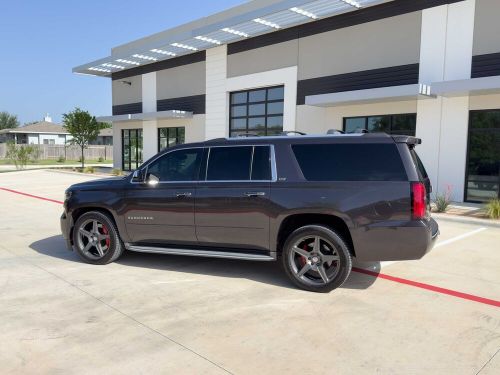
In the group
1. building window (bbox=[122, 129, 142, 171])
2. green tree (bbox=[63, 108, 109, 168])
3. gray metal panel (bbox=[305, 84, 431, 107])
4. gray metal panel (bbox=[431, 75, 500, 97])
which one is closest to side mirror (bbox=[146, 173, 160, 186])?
gray metal panel (bbox=[305, 84, 431, 107])

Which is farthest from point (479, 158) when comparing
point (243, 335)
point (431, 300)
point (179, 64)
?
point (179, 64)

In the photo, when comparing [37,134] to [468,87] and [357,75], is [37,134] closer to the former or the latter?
[357,75]

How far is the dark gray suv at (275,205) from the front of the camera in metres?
4.73

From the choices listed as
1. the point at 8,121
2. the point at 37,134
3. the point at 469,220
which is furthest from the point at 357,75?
the point at 8,121

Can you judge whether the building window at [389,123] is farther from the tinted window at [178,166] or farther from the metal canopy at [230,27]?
the tinted window at [178,166]

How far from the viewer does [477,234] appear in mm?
8695

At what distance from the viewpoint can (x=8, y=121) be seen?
9594 centimetres

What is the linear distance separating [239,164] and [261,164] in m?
0.32

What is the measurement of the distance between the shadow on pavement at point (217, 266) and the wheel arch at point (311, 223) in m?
0.53

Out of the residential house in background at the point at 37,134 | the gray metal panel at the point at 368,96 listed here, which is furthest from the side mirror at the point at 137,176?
the residential house in background at the point at 37,134

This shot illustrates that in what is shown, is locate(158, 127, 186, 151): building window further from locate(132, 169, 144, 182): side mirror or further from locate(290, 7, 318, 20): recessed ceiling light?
locate(132, 169, 144, 182): side mirror

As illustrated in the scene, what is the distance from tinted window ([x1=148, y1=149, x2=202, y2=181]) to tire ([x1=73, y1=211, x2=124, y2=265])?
3.40ft

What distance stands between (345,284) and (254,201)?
1.58m

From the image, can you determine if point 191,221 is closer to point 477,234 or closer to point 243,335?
point 243,335
